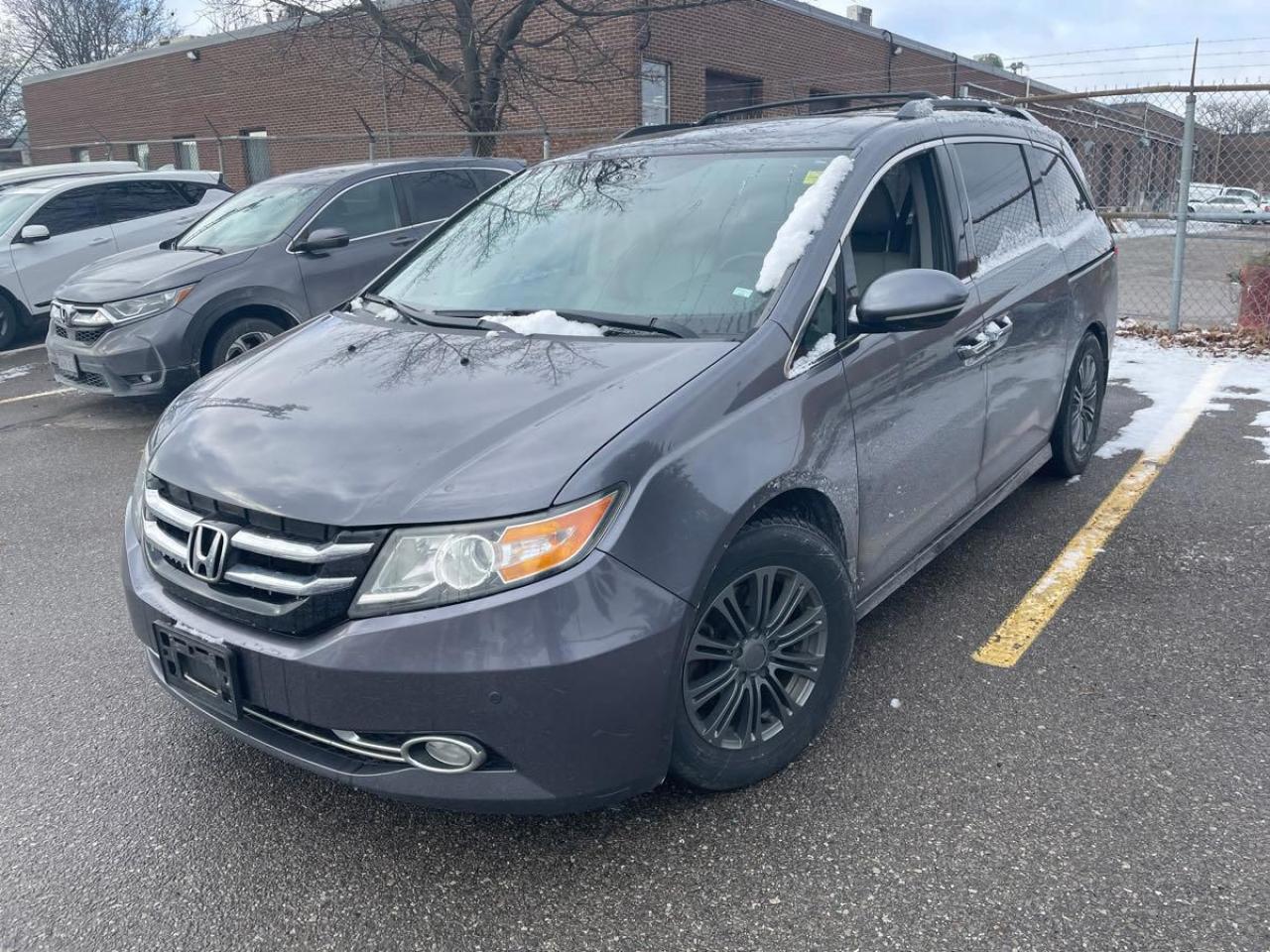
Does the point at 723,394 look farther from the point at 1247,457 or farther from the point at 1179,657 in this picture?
the point at 1247,457

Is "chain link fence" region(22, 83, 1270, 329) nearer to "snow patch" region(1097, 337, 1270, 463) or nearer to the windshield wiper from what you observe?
"snow patch" region(1097, 337, 1270, 463)

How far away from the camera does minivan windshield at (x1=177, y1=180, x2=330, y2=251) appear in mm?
7555

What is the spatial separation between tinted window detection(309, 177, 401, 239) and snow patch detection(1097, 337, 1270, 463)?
540 centimetres

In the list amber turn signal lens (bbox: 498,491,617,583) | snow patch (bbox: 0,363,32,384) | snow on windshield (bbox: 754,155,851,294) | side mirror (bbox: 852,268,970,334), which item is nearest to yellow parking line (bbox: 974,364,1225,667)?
side mirror (bbox: 852,268,970,334)

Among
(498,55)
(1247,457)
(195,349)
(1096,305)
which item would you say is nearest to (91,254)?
(195,349)

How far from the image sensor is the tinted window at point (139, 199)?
10.9 m

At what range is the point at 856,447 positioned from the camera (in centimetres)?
298

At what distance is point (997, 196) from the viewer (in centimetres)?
412

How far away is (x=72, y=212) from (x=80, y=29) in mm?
41194

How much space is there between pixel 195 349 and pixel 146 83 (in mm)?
26170

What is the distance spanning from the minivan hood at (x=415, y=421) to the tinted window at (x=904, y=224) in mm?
Result: 872

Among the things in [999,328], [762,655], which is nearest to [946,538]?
[999,328]

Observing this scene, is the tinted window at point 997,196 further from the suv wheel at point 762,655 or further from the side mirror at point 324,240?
the side mirror at point 324,240

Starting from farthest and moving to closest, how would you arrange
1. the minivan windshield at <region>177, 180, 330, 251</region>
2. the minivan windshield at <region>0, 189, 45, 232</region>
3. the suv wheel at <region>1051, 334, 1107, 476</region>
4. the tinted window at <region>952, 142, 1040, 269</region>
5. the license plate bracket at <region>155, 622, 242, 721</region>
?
1. the minivan windshield at <region>0, 189, 45, 232</region>
2. the minivan windshield at <region>177, 180, 330, 251</region>
3. the suv wheel at <region>1051, 334, 1107, 476</region>
4. the tinted window at <region>952, 142, 1040, 269</region>
5. the license plate bracket at <region>155, 622, 242, 721</region>
